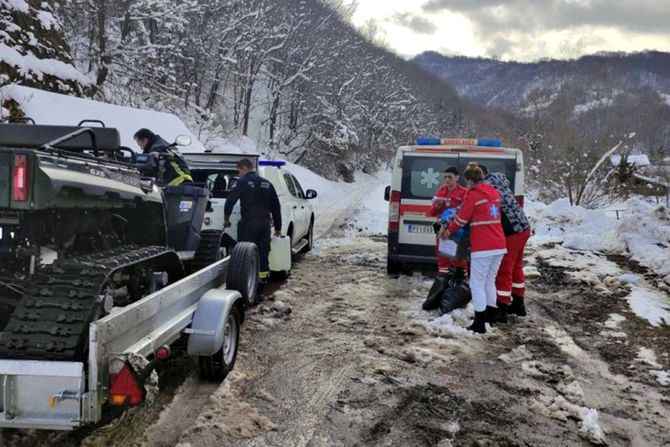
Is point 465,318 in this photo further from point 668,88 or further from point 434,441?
point 668,88

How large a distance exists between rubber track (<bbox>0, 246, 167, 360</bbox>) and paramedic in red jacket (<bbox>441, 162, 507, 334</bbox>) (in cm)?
400

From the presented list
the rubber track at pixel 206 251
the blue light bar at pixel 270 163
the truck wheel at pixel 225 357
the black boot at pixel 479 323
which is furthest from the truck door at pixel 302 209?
the truck wheel at pixel 225 357

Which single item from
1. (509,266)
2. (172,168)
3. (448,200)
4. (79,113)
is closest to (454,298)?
(509,266)

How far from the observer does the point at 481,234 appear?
591cm

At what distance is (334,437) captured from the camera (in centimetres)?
349

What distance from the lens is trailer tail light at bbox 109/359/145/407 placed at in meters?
2.67

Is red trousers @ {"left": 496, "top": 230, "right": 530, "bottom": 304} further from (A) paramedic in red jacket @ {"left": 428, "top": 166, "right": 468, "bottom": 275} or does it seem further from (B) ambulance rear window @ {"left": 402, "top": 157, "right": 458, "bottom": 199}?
(B) ambulance rear window @ {"left": 402, "top": 157, "right": 458, "bottom": 199}

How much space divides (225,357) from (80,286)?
5.63 feet

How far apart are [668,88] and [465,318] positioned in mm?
192625

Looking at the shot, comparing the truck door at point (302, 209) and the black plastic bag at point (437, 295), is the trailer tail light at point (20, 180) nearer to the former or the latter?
the black plastic bag at point (437, 295)

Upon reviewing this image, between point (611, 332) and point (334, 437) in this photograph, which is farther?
point (611, 332)

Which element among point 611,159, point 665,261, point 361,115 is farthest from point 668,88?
point 665,261

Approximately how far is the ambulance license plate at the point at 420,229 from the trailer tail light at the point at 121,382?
6011 mm

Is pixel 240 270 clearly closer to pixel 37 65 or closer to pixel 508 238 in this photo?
pixel 508 238
